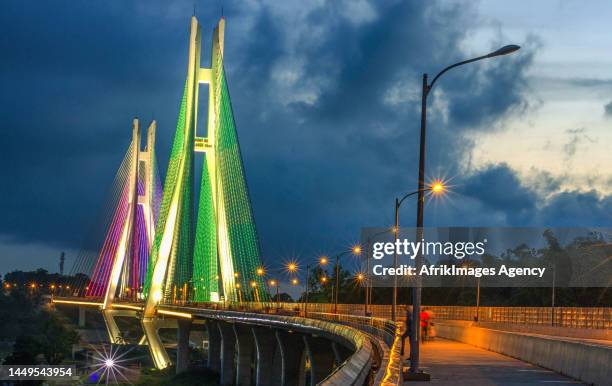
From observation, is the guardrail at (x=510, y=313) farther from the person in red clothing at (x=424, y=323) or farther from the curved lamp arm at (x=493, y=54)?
the curved lamp arm at (x=493, y=54)

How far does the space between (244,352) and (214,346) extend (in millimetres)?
15791

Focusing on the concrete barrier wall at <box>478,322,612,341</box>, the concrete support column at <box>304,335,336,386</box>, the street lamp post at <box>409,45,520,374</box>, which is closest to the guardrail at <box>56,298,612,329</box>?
the concrete barrier wall at <box>478,322,612,341</box>

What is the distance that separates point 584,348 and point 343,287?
148 meters

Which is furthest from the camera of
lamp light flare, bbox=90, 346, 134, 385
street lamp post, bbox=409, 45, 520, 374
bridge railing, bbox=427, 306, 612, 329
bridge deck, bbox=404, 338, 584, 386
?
lamp light flare, bbox=90, 346, 134, 385

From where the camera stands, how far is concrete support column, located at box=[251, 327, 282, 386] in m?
74.2

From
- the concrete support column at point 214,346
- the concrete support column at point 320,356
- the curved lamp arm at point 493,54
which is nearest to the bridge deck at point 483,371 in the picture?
the curved lamp arm at point 493,54

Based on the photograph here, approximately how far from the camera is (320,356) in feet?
196

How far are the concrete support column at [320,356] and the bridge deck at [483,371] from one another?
24.0 meters

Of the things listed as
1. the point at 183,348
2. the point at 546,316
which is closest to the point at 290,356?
the point at 546,316

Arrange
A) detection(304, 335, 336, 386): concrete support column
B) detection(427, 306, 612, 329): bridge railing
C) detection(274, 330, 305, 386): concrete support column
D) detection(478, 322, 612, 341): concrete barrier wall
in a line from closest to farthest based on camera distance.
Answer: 1. detection(478, 322, 612, 341): concrete barrier wall
2. detection(427, 306, 612, 329): bridge railing
3. detection(304, 335, 336, 386): concrete support column
4. detection(274, 330, 305, 386): concrete support column

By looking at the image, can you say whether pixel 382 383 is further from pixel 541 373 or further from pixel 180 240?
pixel 180 240

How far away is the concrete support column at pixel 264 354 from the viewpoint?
74250mm

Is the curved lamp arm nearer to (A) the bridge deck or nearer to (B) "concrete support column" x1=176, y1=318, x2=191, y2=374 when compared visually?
(A) the bridge deck

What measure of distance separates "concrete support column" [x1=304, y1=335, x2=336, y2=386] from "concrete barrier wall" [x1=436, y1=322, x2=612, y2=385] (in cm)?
1803
